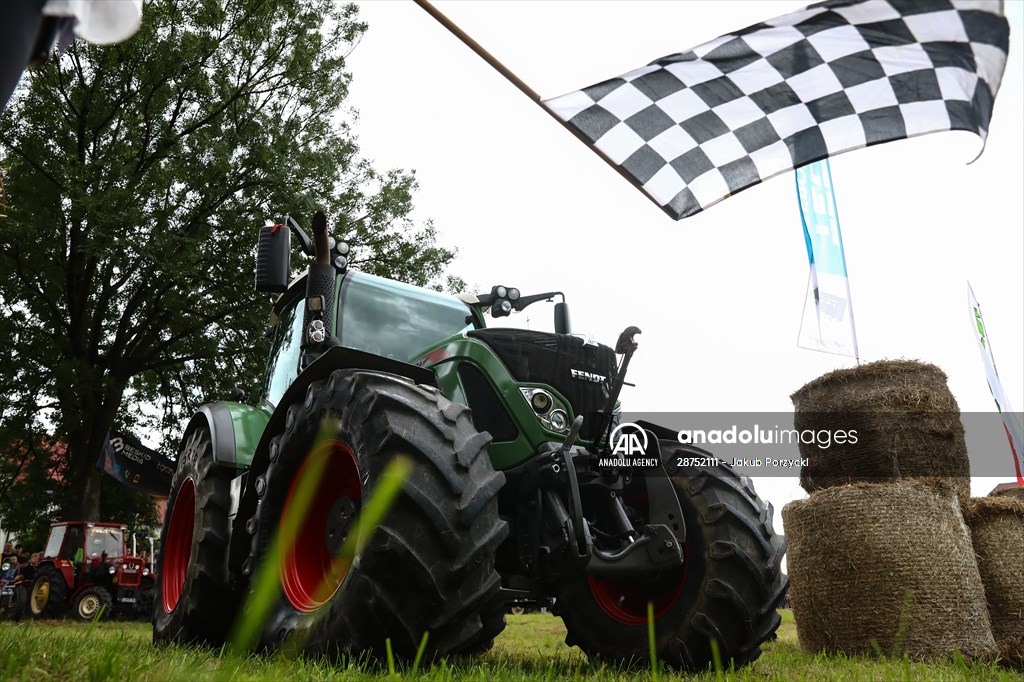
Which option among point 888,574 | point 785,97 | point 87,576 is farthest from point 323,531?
point 87,576

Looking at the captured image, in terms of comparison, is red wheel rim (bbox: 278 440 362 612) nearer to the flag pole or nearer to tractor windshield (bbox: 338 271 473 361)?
tractor windshield (bbox: 338 271 473 361)

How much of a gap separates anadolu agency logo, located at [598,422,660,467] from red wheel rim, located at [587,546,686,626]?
460 millimetres

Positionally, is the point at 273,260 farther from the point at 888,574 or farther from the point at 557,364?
the point at 888,574

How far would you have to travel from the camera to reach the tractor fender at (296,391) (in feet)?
11.6

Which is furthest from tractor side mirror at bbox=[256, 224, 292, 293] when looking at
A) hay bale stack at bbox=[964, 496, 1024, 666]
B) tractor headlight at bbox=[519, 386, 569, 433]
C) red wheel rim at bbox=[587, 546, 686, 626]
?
hay bale stack at bbox=[964, 496, 1024, 666]

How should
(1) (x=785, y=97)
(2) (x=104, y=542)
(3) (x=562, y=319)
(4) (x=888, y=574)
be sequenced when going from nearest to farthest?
(1) (x=785, y=97) → (3) (x=562, y=319) → (4) (x=888, y=574) → (2) (x=104, y=542)

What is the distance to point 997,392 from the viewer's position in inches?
418

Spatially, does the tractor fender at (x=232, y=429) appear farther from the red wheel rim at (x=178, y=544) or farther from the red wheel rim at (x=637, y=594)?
the red wheel rim at (x=637, y=594)

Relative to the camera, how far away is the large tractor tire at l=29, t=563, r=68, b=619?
12781mm

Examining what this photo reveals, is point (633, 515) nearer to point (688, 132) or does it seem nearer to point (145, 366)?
point (688, 132)

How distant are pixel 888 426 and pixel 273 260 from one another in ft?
14.6

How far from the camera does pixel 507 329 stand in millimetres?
4078

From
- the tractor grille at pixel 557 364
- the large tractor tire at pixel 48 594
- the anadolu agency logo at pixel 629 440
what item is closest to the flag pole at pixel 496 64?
the tractor grille at pixel 557 364

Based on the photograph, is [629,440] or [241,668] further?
[629,440]
